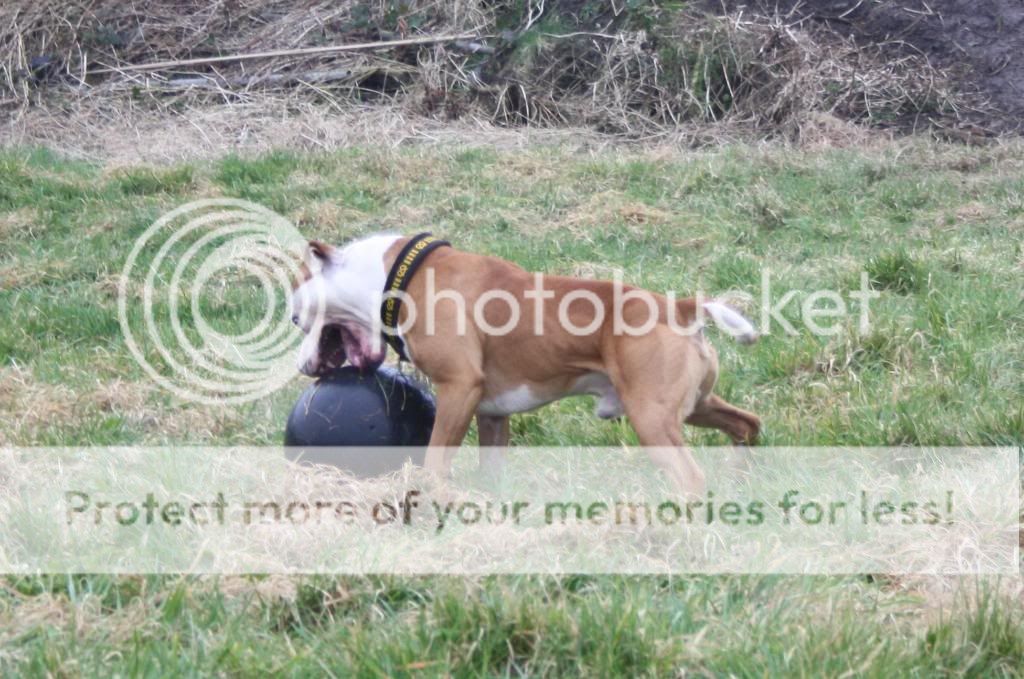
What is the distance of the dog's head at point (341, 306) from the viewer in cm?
518

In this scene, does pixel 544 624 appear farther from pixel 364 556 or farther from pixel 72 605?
pixel 72 605

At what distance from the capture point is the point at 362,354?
518cm

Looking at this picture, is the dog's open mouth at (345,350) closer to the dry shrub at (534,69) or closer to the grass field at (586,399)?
the grass field at (586,399)

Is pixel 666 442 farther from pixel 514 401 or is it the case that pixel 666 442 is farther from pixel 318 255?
pixel 318 255

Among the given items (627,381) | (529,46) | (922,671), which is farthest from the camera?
(529,46)

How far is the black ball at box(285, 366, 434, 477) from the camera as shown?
16.0 feet

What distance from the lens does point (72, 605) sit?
11.6 ft

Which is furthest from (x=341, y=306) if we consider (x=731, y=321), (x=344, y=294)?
A: (x=731, y=321)

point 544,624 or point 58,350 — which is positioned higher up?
point 544,624

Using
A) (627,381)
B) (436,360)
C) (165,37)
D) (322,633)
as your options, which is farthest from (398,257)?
(165,37)

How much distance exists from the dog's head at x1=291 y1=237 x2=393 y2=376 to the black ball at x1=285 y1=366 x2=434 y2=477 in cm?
12

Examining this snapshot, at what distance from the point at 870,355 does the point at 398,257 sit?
7.90 ft

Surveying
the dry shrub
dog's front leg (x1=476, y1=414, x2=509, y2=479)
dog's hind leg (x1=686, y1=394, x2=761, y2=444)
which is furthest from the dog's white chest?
the dry shrub

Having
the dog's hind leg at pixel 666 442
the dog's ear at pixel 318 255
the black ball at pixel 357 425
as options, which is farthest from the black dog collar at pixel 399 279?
the dog's hind leg at pixel 666 442
